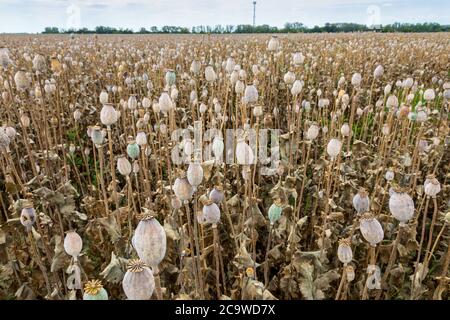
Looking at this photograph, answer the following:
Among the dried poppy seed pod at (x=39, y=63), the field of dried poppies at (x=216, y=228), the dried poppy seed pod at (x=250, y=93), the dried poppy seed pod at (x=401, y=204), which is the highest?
the dried poppy seed pod at (x=39, y=63)

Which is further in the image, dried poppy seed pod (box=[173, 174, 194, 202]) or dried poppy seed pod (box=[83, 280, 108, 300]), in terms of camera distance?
dried poppy seed pod (box=[173, 174, 194, 202])

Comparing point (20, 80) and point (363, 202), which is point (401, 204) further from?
point (20, 80)

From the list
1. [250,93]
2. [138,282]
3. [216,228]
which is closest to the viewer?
[138,282]

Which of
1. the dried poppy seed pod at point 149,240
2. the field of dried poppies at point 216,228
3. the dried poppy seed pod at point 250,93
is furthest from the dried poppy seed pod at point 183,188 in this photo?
the dried poppy seed pod at point 250,93

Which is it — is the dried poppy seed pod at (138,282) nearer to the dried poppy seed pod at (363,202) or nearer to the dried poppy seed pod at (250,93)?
the dried poppy seed pod at (363,202)

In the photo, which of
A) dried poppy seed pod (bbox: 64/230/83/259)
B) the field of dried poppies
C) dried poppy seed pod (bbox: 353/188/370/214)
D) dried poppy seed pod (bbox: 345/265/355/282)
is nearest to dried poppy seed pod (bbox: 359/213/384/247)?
the field of dried poppies

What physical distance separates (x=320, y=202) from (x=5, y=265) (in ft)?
6.24

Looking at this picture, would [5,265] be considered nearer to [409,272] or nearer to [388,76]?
[409,272]

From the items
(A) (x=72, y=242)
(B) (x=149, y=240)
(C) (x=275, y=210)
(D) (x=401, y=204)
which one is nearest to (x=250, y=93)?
(C) (x=275, y=210)

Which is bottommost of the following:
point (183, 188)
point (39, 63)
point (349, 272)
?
point (349, 272)

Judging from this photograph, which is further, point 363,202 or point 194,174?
point 363,202

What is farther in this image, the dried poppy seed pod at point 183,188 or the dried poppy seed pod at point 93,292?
the dried poppy seed pod at point 183,188

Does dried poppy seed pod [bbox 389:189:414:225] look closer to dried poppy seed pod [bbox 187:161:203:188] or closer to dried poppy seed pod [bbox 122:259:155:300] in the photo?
dried poppy seed pod [bbox 187:161:203:188]
